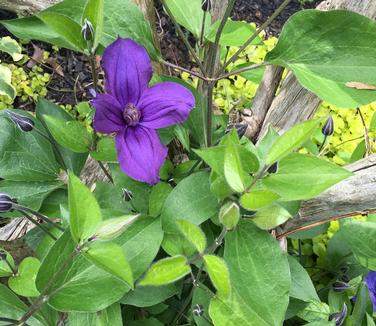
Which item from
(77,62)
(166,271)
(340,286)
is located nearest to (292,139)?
(166,271)

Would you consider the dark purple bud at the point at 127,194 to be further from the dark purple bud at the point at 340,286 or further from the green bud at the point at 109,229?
the dark purple bud at the point at 340,286

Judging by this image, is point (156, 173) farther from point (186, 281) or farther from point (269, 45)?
point (269, 45)

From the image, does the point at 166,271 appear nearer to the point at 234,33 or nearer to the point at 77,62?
the point at 234,33

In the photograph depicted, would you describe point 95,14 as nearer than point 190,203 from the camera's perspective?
Yes

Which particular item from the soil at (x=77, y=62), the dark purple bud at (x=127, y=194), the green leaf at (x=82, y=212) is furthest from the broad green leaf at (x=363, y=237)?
the soil at (x=77, y=62)

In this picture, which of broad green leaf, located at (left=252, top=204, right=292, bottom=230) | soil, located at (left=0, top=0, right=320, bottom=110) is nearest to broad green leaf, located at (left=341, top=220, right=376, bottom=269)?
broad green leaf, located at (left=252, top=204, right=292, bottom=230)

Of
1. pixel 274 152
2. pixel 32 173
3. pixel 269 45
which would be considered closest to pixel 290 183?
pixel 274 152

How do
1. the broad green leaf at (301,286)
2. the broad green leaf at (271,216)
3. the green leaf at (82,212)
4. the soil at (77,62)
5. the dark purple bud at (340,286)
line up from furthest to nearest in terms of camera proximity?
the soil at (77,62) → the dark purple bud at (340,286) → the broad green leaf at (301,286) → the broad green leaf at (271,216) → the green leaf at (82,212)

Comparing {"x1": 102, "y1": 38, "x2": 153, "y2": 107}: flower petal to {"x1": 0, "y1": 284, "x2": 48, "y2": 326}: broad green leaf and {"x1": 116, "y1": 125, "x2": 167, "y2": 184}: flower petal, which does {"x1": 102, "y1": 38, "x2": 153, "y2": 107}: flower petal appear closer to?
{"x1": 116, "y1": 125, "x2": 167, "y2": 184}: flower petal
